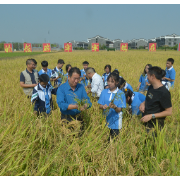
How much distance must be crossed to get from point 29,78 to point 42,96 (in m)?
1.09

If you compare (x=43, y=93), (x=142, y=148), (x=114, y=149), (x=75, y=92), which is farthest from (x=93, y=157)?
(x=43, y=93)

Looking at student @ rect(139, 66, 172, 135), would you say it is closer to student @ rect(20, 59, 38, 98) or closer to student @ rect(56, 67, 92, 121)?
student @ rect(56, 67, 92, 121)

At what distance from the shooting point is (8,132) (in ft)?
5.33

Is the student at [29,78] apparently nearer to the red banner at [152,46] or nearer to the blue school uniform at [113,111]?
Result: the blue school uniform at [113,111]

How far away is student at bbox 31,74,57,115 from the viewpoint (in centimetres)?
244

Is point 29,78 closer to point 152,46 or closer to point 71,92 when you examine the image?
point 71,92

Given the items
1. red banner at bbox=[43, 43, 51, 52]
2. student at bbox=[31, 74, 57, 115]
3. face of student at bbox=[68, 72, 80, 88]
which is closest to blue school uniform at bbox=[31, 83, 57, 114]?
student at bbox=[31, 74, 57, 115]

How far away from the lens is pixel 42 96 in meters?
2.52

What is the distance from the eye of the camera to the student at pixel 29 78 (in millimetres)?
3266

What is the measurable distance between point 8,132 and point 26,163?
47 centimetres

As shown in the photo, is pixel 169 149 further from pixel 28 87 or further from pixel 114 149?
pixel 28 87

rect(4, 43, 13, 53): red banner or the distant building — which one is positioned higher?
the distant building

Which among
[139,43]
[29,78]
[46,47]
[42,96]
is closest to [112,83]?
[42,96]

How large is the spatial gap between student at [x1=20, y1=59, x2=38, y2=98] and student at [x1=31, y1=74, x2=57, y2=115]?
85 centimetres
